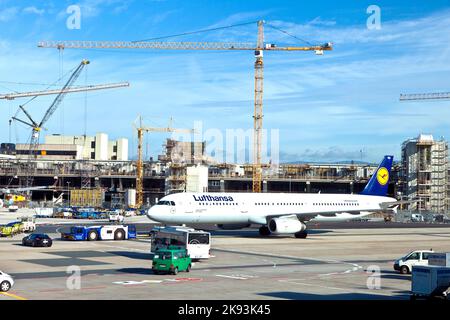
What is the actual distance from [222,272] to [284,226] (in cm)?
3363

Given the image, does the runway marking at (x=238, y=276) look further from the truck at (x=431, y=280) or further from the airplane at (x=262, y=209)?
the airplane at (x=262, y=209)

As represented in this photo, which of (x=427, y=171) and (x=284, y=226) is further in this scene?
(x=427, y=171)

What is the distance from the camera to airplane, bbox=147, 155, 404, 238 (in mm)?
75688

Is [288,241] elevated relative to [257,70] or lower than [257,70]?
lower

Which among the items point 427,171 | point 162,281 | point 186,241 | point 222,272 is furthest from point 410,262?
point 427,171

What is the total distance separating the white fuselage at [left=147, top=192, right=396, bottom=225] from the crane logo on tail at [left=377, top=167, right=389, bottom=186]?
5484 millimetres

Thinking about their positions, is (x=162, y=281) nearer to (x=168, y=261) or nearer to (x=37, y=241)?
(x=168, y=261)

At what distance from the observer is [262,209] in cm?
8300

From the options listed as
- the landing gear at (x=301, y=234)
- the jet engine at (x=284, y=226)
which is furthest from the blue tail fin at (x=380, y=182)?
the jet engine at (x=284, y=226)

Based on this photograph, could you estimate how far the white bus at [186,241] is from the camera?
176ft

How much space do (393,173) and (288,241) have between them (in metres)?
123
